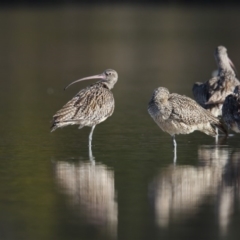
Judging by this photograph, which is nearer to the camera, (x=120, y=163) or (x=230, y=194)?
(x=230, y=194)

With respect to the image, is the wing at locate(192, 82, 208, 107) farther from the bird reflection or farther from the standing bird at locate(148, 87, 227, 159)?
the bird reflection

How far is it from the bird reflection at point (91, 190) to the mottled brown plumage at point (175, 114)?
0.94 m

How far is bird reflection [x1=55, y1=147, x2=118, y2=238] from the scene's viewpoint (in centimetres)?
817

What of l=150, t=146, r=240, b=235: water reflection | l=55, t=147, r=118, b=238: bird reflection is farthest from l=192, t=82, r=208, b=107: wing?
l=55, t=147, r=118, b=238: bird reflection

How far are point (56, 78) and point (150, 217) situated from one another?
48.1 ft

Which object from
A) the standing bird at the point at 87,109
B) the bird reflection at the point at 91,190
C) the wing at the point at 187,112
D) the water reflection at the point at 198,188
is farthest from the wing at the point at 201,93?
the bird reflection at the point at 91,190

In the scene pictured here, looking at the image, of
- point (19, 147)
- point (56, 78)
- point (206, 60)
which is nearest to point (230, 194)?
point (19, 147)

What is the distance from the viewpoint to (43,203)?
345 inches

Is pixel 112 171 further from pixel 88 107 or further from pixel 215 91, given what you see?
pixel 215 91

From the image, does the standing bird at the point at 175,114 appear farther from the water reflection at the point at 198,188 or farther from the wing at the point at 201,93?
the wing at the point at 201,93

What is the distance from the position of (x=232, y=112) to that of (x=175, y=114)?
1.13m

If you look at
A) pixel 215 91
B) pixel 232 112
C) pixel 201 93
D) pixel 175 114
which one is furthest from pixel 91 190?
pixel 201 93

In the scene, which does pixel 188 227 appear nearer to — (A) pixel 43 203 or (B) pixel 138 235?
(B) pixel 138 235

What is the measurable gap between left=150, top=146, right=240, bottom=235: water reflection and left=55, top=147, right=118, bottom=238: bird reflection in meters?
0.40
